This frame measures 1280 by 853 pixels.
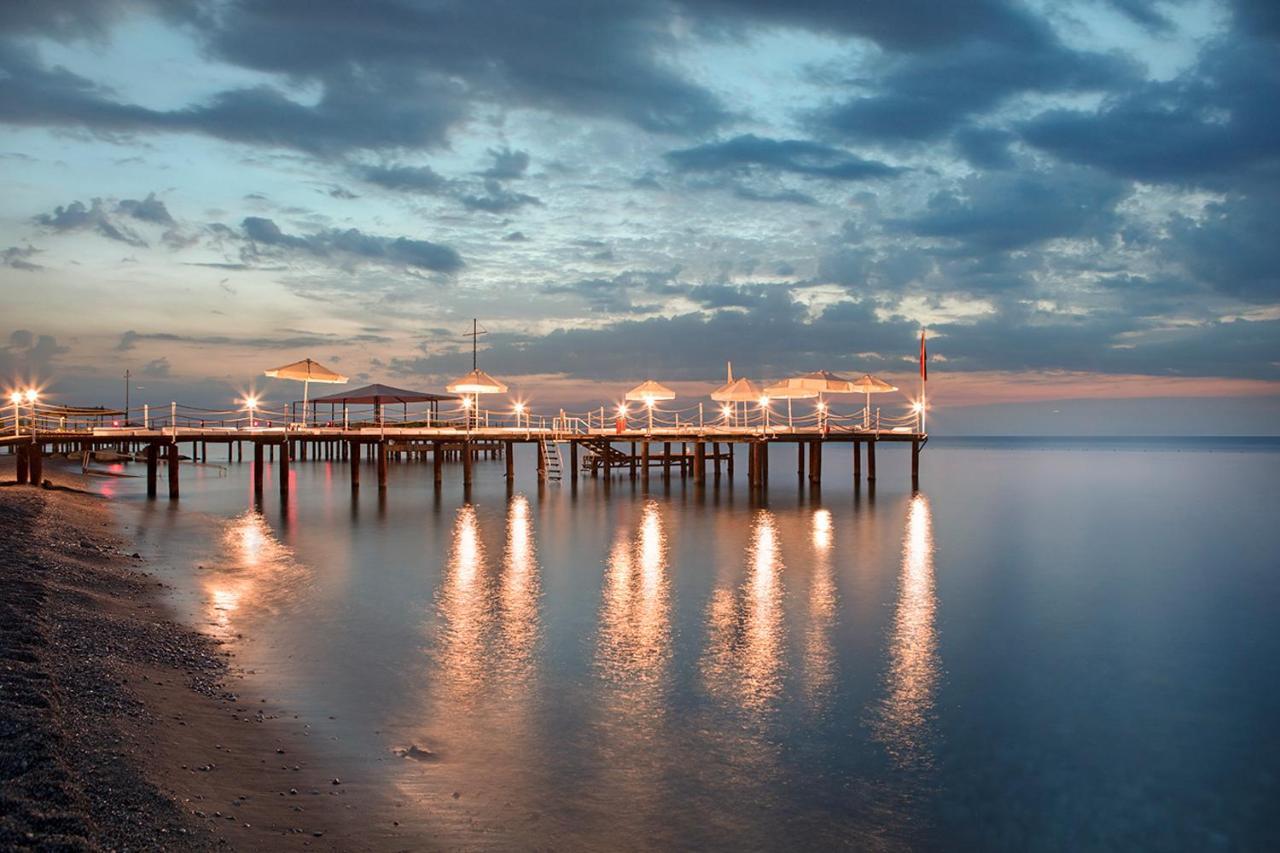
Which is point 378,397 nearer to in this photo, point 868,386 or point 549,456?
point 549,456

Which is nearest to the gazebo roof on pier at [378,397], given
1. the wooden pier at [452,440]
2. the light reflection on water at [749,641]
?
the wooden pier at [452,440]

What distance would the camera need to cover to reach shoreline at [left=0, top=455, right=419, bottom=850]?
576cm

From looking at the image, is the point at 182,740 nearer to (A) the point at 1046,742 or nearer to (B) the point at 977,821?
(B) the point at 977,821

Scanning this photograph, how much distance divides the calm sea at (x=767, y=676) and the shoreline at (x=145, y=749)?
0.56m

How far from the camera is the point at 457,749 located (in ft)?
28.0

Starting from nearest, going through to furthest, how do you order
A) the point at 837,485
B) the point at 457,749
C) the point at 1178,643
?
the point at 457,749, the point at 1178,643, the point at 837,485

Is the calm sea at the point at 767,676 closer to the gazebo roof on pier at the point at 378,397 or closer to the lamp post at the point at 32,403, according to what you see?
the lamp post at the point at 32,403

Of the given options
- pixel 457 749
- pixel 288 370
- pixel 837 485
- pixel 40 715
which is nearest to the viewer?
pixel 40 715

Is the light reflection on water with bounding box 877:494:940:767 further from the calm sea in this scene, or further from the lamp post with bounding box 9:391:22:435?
the lamp post with bounding box 9:391:22:435

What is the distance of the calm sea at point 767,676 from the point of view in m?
7.57

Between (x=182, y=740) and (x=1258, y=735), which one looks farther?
(x=1258, y=735)

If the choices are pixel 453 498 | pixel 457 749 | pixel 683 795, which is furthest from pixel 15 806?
pixel 453 498

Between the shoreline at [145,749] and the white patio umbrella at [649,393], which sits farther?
the white patio umbrella at [649,393]

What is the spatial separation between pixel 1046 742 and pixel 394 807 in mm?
6881
